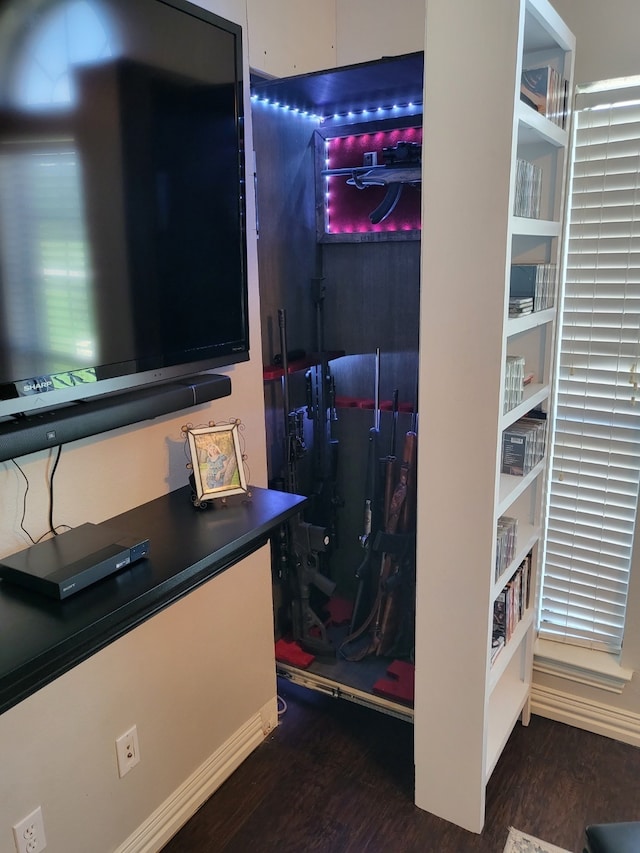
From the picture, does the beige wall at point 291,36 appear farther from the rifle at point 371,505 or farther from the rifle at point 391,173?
the rifle at point 371,505

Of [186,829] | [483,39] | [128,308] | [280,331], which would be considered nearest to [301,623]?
[186,829]

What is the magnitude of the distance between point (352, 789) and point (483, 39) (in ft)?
6.42

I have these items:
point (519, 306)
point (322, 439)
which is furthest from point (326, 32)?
point (322, 439)

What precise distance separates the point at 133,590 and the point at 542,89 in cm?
152

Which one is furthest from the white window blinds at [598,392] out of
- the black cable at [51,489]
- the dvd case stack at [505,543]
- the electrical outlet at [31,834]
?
the electrical outlet at [31,834]

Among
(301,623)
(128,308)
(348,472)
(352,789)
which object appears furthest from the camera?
(348,472)

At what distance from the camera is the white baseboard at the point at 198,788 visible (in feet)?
5.55

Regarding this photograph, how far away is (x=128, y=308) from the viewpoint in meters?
1.24

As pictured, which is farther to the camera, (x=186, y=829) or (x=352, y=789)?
(x=352, y=789)

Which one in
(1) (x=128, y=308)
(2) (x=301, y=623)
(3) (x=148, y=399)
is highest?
(1) (x=128, y=308)

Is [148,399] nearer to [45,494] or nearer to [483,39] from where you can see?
[45,494]

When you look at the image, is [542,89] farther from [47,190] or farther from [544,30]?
[47,190]

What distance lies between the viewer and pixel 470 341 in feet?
4.99

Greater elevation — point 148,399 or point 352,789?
point 148,399
